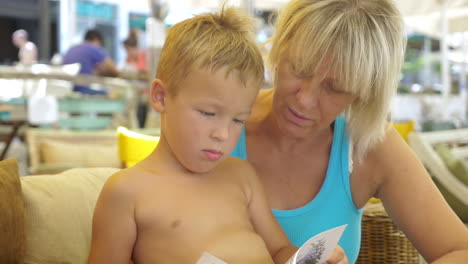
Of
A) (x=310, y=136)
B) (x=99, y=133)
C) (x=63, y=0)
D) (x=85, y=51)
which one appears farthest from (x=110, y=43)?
(x=310, y=136)

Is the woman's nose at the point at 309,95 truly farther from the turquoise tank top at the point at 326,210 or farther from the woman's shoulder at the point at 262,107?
the woman's shoulder at the point at 262,107

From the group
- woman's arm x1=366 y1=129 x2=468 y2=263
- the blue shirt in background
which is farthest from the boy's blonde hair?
the blue shirt in background

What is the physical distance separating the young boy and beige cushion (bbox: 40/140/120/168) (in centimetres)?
310

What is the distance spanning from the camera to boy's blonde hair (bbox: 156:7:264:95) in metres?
1.31

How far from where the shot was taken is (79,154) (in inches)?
174

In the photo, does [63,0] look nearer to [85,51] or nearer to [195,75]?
[85,51]

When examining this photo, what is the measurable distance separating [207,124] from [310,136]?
0.64m

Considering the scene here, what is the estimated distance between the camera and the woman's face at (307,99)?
1574 mm

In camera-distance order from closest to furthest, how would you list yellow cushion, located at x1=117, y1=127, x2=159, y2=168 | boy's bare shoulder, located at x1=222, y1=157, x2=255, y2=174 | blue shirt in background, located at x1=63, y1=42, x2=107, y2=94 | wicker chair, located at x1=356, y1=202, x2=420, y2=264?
1. boy's bare shoulder, located at x1=222, y1=157, x2=255, y2=174
2. wicker chair, located at x1=356, y1=202, x2=420, y2=264
3. yellow cushion, located at x1=117, y1=127, x2=159, y2=168
4. blue shirt in background, located at x1=63, y1=42, x2=107, y2=94

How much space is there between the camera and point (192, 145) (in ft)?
4.28

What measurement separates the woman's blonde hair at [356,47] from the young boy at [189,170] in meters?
0.25

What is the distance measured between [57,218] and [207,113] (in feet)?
2.00

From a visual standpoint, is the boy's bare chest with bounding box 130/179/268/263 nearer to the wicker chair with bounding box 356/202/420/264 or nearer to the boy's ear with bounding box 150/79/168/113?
the boy's ear with bounding box 150/79/168/113

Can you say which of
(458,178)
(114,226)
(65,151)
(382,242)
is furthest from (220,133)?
(65,151)
